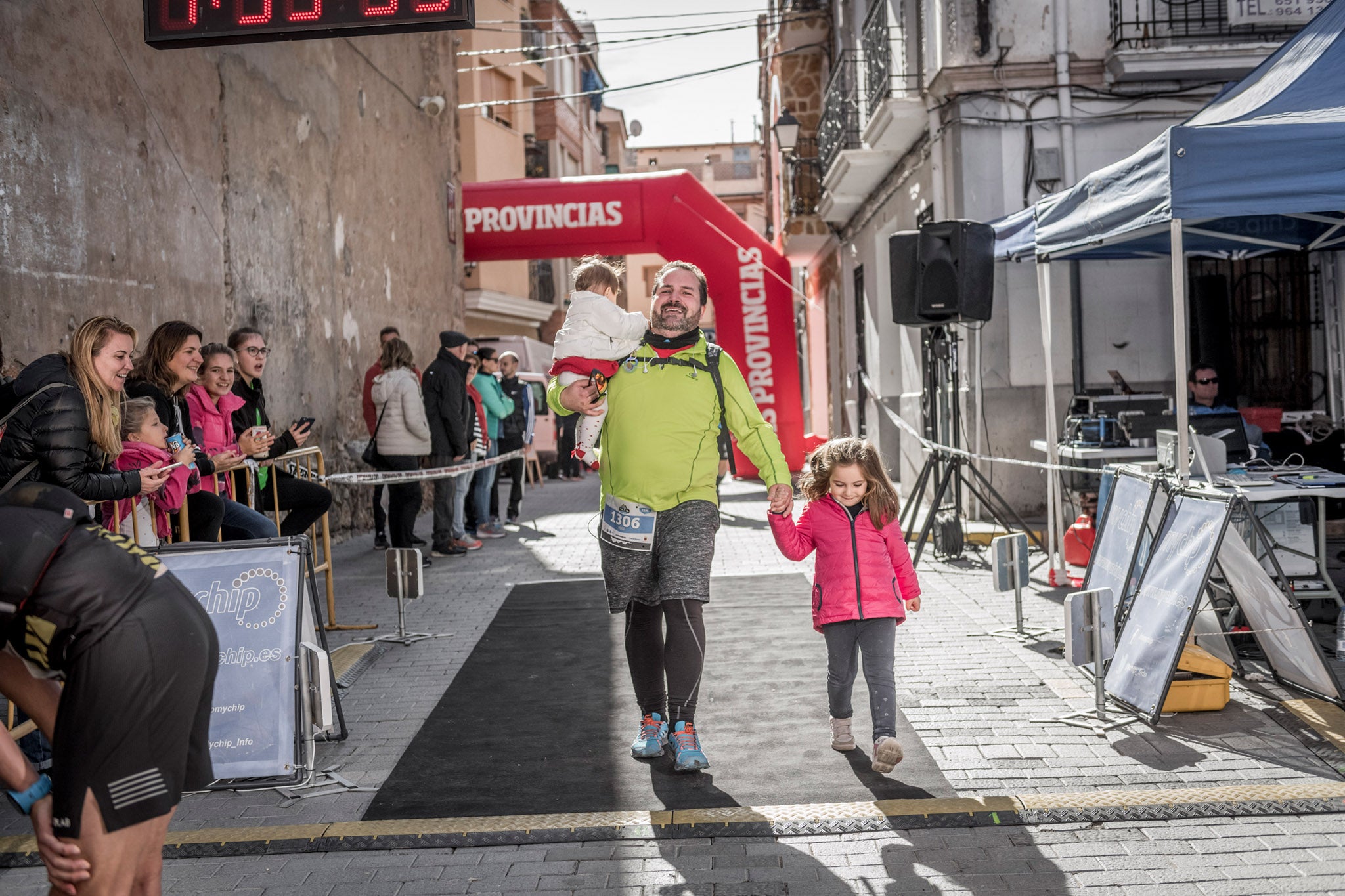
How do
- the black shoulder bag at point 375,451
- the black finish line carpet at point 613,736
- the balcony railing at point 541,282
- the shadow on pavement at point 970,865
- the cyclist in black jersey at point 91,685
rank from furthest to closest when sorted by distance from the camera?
the balcony railing at point 541,282, the black shoulder bag at point 375,451, the black finish line carpet at point 613,736, the shadow on pavement at point 970,865, the cyclist in black jersey at point 91,685

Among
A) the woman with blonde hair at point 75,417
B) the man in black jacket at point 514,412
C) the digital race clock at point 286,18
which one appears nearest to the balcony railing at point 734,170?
the man in black jacket at point 514,412

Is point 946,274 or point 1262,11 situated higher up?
point 1262,11

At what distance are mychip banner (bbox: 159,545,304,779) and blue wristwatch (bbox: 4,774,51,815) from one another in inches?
80.5

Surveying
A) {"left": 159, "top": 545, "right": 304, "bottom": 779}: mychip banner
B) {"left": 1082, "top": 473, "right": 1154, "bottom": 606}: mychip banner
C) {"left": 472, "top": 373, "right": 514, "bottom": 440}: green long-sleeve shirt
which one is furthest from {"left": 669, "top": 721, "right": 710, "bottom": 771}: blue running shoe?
{"left": 472, "top": 373, "right": 514, "bottom": 440}: green long-sleeve shirt

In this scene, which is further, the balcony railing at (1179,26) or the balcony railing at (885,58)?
the balcony railing at (885,58)

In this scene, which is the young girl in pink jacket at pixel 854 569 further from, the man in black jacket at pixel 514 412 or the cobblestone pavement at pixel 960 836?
the man in black jacket at pixel 514 412

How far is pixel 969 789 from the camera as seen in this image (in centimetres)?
434

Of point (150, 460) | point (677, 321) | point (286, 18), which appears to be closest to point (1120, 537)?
point (677, 321)

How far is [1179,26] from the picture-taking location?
11914 millimetres

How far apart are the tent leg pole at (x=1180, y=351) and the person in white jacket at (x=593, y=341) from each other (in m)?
2.55

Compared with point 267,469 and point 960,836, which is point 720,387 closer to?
point 960,836

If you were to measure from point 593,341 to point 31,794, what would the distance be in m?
2.67

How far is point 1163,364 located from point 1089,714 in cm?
775

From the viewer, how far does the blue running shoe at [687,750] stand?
460 cm
